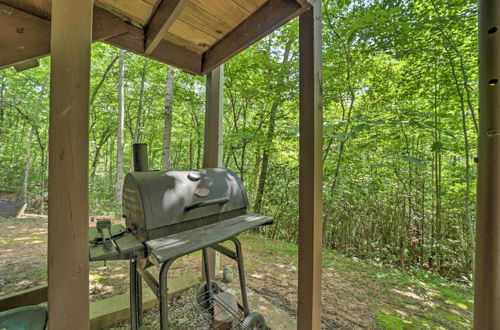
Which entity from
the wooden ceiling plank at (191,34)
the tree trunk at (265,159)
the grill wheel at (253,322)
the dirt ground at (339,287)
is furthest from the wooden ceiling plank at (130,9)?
the tree trunk at (265,159)

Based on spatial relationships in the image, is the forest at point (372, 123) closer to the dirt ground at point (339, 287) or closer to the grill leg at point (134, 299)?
the dirt ground at point (339, 287)

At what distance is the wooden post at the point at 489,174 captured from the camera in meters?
0.74

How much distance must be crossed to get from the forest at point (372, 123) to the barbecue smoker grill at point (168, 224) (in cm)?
163

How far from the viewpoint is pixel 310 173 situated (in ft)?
3.80

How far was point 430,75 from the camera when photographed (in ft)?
10.0

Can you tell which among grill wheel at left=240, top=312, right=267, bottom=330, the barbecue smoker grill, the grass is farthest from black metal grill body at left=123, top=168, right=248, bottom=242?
the grass

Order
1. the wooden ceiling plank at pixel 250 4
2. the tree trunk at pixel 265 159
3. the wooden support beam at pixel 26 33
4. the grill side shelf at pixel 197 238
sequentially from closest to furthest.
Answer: the grill side shelf at pixel 197 238 < the wooden support beam at pixel 26 33 < the wooden ceiling plank at pixel 250 4 < the tree trunk at pixel 265 159

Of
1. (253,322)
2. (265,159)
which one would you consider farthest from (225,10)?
(265,159)

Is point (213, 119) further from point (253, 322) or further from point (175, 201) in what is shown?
point (253, 322)

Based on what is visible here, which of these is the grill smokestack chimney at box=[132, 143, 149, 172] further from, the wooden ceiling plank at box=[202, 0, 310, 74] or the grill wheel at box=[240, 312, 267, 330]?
the grill wheel at box=[240, 312, 267, 330]

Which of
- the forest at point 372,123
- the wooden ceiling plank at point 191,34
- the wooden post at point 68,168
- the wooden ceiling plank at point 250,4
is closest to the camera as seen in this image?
the wooden post at point 68,168

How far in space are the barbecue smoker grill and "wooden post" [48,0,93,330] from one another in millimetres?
156

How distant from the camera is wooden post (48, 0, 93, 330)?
0.72 meters

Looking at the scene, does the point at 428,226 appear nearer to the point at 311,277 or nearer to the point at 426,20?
the point at 426,20
